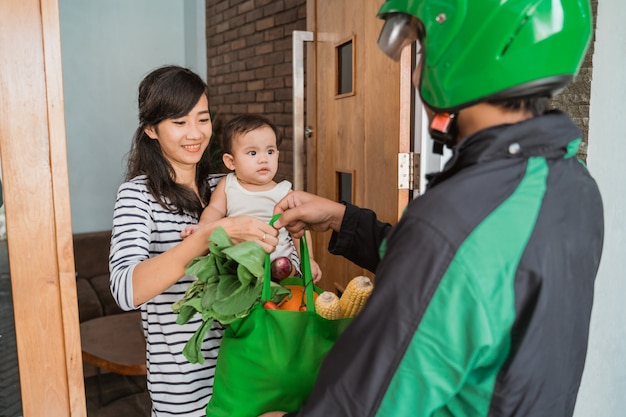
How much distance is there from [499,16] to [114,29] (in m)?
4.45

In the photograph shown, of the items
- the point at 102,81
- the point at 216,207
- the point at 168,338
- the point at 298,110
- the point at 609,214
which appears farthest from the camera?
the point at 102,81

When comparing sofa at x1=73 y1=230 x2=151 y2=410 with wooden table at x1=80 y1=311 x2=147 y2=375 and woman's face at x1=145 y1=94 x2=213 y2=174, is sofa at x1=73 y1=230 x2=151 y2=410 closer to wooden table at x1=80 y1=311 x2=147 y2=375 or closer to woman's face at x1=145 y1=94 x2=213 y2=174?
wooden table at x1=80 y1=311 x2=147 y2=375

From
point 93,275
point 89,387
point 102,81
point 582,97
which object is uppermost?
point 102,81

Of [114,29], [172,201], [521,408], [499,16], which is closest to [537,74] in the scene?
[499,16]

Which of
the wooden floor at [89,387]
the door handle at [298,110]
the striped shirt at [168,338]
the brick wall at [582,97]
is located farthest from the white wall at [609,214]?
the door handle at [298,110]

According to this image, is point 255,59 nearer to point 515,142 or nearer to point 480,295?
point 515,142

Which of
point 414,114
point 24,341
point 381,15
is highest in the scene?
point 381,15

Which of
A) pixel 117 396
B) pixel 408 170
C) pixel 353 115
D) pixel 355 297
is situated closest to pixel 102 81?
pixel 117 396

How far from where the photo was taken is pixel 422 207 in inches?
29.6

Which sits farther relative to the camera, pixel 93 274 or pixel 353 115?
pixel 93 274

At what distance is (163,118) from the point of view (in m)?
1.50

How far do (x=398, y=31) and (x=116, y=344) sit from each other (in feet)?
8.74

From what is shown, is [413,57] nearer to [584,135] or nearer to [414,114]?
[414,114]

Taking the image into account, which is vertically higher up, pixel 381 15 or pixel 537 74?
pixel 381 15
